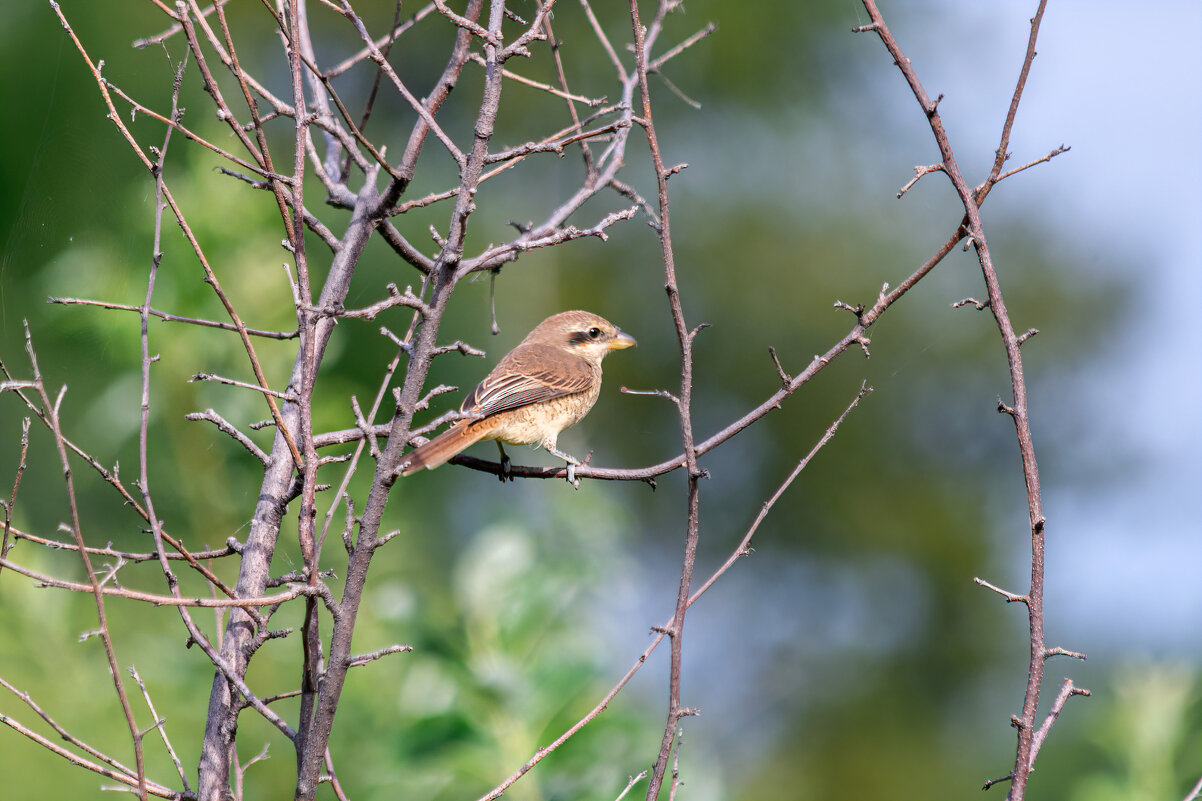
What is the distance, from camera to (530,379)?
4.01 meters

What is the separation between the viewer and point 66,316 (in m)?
4.29

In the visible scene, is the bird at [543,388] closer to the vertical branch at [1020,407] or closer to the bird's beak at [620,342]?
the bird's beak at [620,342]

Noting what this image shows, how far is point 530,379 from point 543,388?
7cm

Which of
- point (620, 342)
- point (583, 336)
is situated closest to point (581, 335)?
point (583, 336)

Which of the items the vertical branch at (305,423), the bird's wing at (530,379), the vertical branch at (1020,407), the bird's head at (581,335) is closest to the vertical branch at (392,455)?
the vertical branch at (305,423)

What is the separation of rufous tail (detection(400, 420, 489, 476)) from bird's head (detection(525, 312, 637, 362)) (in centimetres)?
127

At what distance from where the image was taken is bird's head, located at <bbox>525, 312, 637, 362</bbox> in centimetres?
458

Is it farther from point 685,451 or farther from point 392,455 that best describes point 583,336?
point 392,455

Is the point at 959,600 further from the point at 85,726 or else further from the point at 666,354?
the point at 85,726

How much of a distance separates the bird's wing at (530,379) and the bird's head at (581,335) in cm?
9

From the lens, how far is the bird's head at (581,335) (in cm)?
458

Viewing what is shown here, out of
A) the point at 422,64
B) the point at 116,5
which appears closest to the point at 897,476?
the point at 422,64

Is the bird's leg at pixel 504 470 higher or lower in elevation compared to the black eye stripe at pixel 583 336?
lower

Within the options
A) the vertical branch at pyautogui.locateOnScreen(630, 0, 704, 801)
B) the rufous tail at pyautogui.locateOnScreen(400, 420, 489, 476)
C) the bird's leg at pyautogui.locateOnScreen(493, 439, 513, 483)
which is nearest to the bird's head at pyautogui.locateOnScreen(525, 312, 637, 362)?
the bird's leg at pyautogui.locateOnScreen(493, 439, 513, 483)
